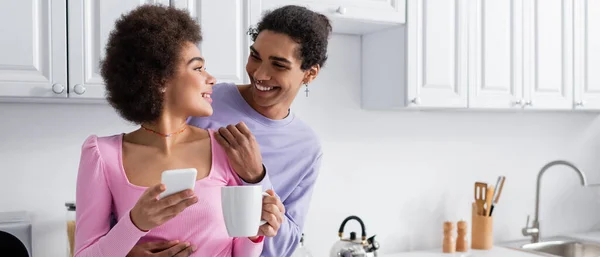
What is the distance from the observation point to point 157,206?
0.95 metres

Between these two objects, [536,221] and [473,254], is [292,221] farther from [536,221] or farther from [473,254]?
[536,221]

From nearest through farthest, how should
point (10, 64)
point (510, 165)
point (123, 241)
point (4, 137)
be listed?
point (123, 241), point (10, 64), point (4, 137), point (510, 165)

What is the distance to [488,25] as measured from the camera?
2.51 metres

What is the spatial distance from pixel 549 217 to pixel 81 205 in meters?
2.74

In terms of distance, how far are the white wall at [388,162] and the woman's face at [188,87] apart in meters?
1.06

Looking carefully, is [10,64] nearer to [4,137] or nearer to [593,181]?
[4,137]

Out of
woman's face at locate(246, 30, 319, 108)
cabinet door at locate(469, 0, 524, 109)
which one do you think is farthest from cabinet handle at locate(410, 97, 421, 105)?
woman's face at locate(246, 30, 319, 108)

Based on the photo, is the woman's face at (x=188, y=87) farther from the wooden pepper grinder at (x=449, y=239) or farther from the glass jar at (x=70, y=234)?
the wooden pepper grinder at (x=449, y=239)

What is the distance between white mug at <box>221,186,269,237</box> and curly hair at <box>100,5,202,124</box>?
23cm

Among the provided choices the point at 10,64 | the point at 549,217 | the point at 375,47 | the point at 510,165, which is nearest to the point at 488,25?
the point at 375,47

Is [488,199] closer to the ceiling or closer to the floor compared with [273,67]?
closer to the floor

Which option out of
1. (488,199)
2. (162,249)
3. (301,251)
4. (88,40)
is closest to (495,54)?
(488,199)

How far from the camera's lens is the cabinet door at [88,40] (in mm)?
1733

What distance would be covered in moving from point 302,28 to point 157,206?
586 millimetres
